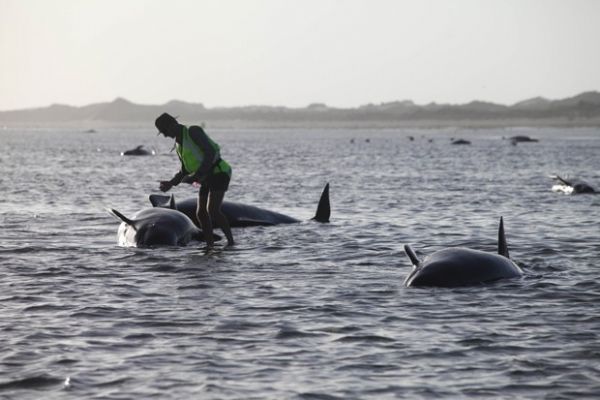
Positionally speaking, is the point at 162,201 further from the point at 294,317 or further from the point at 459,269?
the point at 294,317

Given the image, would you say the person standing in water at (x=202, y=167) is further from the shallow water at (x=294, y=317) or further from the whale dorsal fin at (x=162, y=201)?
the whale dorsal fin at (x=162, y=201)

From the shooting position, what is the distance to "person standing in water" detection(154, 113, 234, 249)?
17.5 m

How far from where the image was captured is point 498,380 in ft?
30.6

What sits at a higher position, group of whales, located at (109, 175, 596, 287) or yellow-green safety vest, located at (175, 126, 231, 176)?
yellow-green safety vest, located at (175, 126, 231, 176)

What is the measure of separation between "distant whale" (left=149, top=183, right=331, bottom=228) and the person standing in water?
259 cm

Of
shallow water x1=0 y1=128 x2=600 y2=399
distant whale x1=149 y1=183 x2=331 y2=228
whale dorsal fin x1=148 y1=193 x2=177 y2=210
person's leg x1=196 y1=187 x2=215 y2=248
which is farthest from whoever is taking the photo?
distant whale x1=149 y1=183 x2=331 y2=228

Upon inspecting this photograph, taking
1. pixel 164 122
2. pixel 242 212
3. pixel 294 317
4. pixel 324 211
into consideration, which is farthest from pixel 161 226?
pixel 294 317

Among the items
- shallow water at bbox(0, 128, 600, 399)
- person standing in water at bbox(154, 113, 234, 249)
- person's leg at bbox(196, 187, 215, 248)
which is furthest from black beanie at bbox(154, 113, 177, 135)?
shallow water at bbox(0, 128, 600, 399)

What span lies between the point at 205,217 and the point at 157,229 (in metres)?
0.85

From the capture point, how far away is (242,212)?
2216 cm

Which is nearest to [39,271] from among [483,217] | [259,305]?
[259,305]

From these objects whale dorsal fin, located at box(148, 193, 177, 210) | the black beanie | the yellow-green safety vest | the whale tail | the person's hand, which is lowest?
the whale tail

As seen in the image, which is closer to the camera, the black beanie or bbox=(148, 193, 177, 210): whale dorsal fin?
the black beanie

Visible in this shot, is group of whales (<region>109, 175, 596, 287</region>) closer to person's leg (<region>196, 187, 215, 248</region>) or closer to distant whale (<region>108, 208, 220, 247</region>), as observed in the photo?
distant whale (<region>108, 208, 220, 247</region>)
